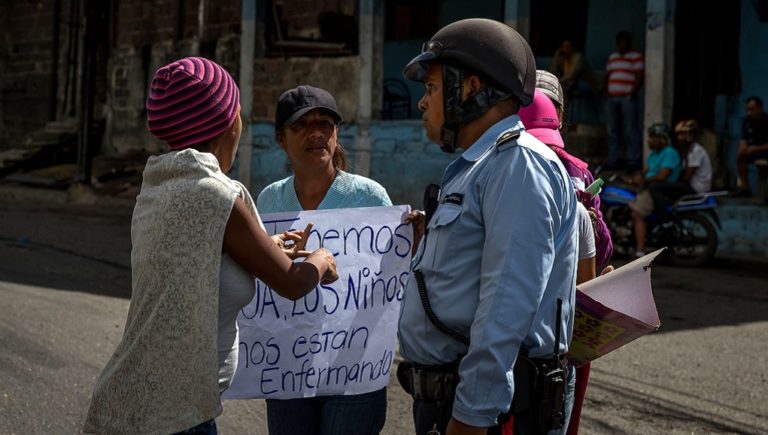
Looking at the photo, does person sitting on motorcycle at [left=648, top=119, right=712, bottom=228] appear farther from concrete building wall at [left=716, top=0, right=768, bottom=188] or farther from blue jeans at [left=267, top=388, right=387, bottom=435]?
blue jeans at [left=267, top=388, right=387, bottom=435]

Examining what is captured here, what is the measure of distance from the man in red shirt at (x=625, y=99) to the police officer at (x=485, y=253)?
486 inches

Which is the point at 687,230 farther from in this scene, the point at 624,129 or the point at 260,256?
the point at 260,256

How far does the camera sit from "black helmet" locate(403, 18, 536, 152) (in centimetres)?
259

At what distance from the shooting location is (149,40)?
23.3m

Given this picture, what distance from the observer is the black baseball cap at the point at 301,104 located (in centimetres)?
375

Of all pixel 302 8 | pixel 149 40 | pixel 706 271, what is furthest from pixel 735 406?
pixel 149 40

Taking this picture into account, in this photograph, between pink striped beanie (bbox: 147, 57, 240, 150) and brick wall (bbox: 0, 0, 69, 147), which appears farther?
brick wall (bbox: 0, 0, 69, 147)

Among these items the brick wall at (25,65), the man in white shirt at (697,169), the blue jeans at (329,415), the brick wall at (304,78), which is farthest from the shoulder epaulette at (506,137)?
the brick wall at (25,65)

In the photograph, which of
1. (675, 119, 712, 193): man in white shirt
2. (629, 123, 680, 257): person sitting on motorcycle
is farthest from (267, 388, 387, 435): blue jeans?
(675, 119, 712, 193): man in white shirt

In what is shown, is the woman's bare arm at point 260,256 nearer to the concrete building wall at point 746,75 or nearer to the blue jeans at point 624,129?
the blue jeans at point 624,129

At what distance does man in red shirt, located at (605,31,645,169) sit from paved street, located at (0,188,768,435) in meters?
3.59

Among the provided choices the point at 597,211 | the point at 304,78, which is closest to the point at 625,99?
the point at 304,78

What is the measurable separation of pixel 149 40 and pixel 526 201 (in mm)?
21884

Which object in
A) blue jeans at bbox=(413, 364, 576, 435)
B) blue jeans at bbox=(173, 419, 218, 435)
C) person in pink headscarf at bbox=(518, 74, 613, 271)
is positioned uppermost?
person in pink headscarf at bbox=(518, 74, 613, 271)
